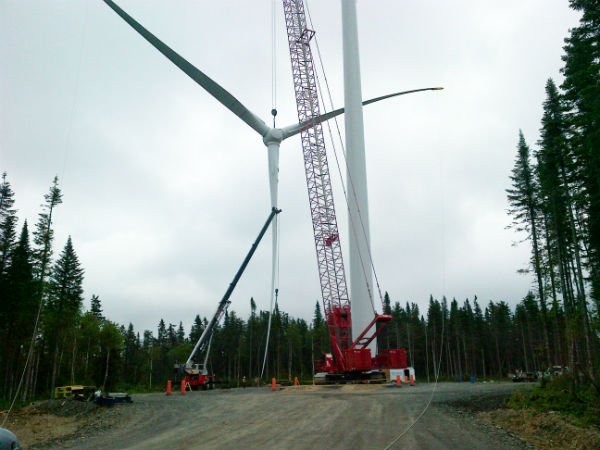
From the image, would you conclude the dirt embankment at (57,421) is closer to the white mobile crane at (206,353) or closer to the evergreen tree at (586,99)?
the white mobile crane at (206,353)

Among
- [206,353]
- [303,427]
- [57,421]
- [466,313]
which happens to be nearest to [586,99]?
[303,427]

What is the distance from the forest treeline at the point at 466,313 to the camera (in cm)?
2716

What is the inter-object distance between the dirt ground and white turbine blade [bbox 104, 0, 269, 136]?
2996 cm

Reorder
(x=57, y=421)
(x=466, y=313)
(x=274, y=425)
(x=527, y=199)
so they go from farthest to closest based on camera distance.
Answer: (x=466, y=313)
(x=527, y=199)
(x=57, y=421)
(x=274, y=425)

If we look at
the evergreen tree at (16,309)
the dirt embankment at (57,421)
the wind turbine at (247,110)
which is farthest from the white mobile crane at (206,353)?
the dirt embankment at (57,421)

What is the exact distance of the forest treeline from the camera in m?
27.2

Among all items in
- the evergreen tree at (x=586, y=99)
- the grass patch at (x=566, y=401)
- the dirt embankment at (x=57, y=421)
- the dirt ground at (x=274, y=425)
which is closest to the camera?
the dirt ground at (x=274, y=425)

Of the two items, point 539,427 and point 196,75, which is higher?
point 196,75

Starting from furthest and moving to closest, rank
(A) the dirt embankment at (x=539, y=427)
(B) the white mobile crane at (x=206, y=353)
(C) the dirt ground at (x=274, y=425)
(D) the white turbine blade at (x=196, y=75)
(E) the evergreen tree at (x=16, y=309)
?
1. (B) the white mobile crane at (x=206, y=353)
2. (E) the evergreen tree at (x=16, y=309)
3. (D) the white turbine blade at (x=196, y=75)
4. (C) the dirt ground at (x=274, y=425)
5. (A) the dirt embankment at (x=539, y=427)

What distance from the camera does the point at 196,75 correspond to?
4762 centimetres

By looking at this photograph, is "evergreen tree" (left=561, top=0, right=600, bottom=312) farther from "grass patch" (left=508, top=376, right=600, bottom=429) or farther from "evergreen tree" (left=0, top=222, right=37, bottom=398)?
"evergreen tree" (left=0, top=222, right=37, bottom=398)

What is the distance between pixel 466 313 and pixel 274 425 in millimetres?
106488

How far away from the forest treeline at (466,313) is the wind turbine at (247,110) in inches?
729

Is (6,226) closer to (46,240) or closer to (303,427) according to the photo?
(46,240)
